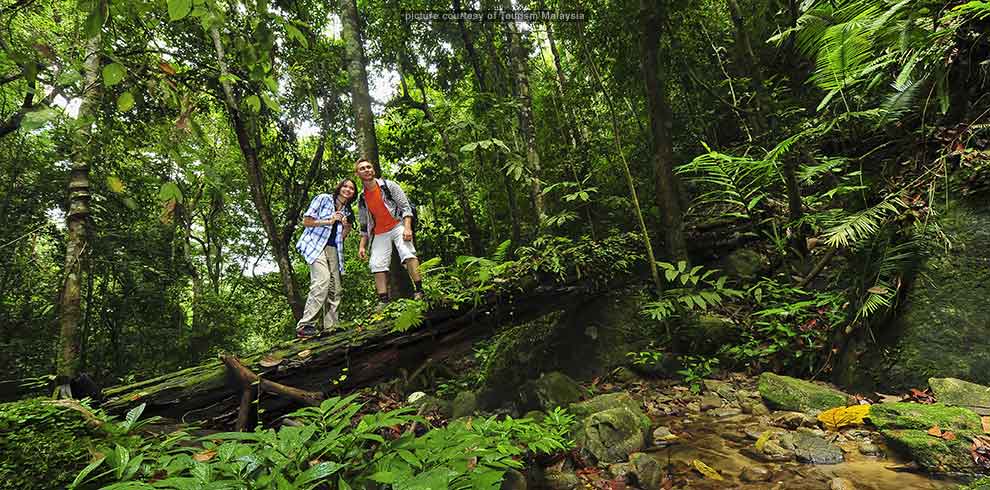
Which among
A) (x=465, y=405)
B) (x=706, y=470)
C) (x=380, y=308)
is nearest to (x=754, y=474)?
(x=706, y=470)

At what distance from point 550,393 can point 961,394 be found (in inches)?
119

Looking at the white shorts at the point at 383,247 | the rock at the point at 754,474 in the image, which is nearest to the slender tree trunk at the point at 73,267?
the white shorts at the point at 383,247

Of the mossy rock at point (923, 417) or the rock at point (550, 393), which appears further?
the rock at point (550, 393)

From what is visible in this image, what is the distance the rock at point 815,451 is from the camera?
8.84 feet

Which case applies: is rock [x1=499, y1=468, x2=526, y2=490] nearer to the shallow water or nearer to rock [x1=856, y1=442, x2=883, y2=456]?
the shallow water

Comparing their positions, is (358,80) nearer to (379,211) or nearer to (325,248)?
(379,211)

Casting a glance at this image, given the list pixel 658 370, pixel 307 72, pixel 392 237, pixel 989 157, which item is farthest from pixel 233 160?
pixel 989 157

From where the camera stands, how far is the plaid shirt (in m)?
5.21

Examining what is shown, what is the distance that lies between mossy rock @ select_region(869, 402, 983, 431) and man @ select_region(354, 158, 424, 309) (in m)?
4.32

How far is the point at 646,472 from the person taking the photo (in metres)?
2.79

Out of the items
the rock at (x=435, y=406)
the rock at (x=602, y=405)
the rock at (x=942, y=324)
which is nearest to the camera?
the rock at (x=942, y=324)

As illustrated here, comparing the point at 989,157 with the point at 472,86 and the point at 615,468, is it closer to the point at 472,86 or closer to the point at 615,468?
the point at 615,468

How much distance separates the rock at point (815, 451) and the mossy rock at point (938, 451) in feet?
1.15

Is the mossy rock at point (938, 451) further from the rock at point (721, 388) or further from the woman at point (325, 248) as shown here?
the woman at point (325, 248)
